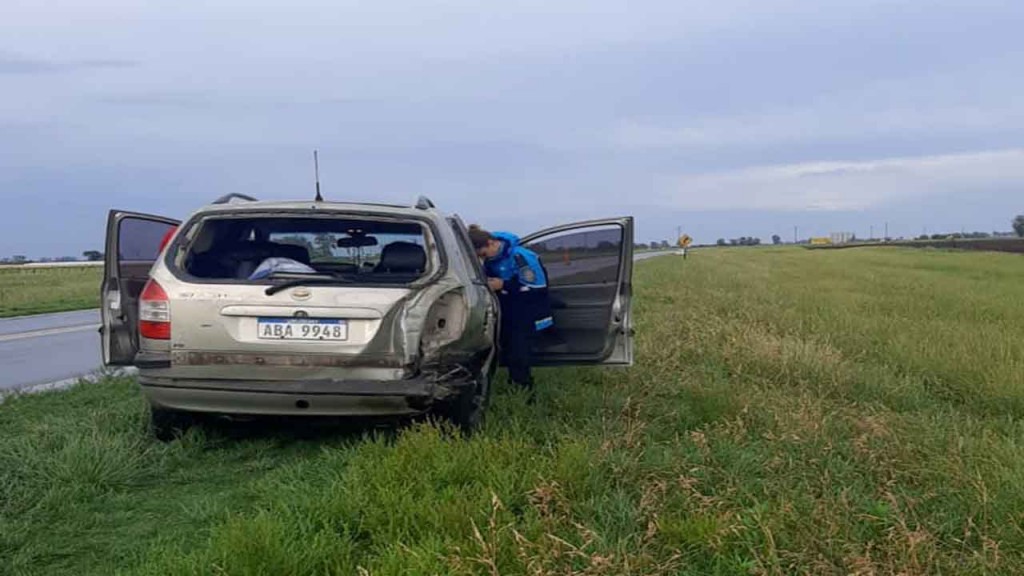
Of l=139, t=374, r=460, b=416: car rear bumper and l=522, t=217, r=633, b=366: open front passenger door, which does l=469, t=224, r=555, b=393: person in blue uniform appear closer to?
l=522, t=217, r=633, b=366: open front passenger door

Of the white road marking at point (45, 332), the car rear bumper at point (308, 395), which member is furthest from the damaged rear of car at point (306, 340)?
the white road marking at point (45, 332)

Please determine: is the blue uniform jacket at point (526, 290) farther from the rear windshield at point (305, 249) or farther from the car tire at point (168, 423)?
the car tire at point (168, 423)

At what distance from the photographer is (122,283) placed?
5312mm

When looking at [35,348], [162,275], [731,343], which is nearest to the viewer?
[162,275]

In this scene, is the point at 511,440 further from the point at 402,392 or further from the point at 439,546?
the point at 439,546

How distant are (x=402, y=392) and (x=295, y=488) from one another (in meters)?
0.74

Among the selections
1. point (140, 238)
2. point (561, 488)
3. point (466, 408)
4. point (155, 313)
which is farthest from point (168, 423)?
point (561, 488)

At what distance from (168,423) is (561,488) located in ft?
8.83

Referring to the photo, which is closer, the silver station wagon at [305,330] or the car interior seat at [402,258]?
the silver station wagon at [305,330]

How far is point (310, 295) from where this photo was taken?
4480mm

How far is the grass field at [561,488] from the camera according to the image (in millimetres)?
3180

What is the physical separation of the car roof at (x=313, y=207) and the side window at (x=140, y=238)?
1016 mm

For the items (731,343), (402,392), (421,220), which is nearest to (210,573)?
(402,392)

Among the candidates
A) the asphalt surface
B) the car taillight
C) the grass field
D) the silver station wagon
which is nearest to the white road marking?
the asphalt surface
